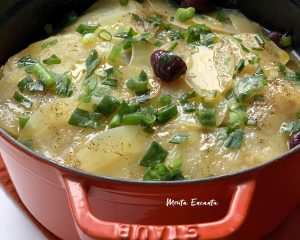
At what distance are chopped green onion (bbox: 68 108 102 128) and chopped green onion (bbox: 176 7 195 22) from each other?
68cm

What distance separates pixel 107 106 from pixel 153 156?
0.87 ft

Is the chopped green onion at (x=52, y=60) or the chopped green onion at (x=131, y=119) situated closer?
the chopped green onion at (x=131, y=119)

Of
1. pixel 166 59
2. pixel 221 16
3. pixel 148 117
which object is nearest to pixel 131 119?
pixel 148 117

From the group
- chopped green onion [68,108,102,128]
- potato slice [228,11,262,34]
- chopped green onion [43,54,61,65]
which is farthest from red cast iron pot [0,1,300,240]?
potato slice [228,11,262,34]

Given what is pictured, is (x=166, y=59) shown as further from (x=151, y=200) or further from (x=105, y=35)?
(x=151, y=200)

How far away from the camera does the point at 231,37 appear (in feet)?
7.12

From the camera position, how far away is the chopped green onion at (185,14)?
2.26m

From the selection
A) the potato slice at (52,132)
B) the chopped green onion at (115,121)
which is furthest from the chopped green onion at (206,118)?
the potato slice at (52,132)

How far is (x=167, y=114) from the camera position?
1813 mm

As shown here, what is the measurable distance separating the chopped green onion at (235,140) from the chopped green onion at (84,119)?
44 centimetres

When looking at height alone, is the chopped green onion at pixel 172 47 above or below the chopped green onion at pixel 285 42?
above

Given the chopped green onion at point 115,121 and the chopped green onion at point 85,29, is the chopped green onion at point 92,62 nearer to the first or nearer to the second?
the chopped green onion at point 85,29

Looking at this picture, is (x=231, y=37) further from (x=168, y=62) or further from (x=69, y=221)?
(x=69, y=221)

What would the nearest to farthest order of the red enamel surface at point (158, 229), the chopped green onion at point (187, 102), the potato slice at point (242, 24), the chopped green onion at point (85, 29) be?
the red enamel surface at point (158, 229) < the chopped green onion at point (187, 102) < the chopped green onion at point (85, 29) < the potato slice at point (242, 24)
